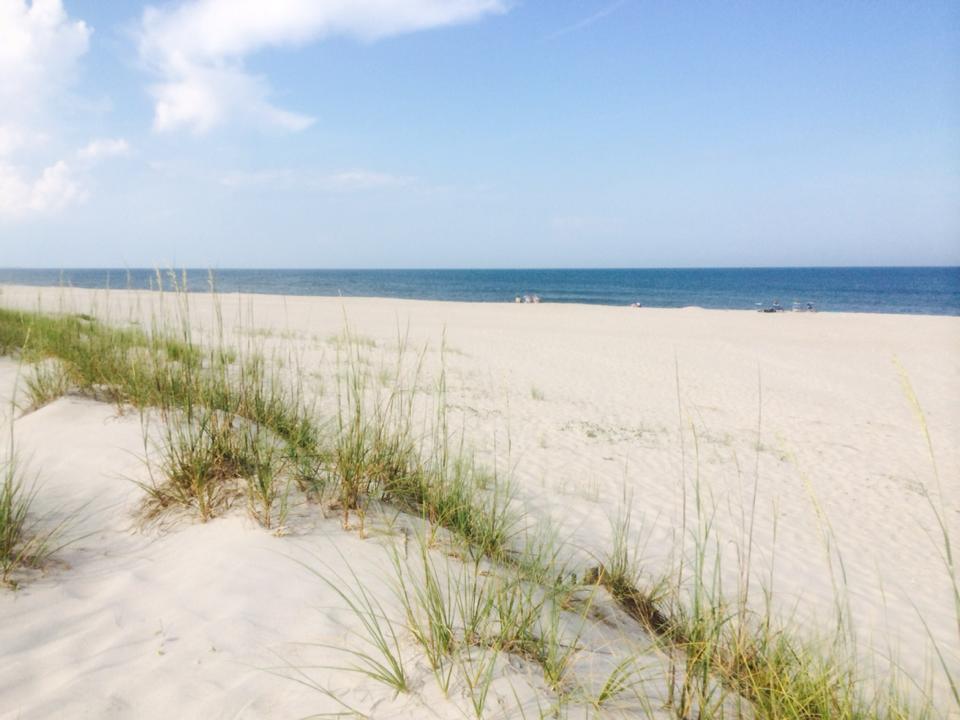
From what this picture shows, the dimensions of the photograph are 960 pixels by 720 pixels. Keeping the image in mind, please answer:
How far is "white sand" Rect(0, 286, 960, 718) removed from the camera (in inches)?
74.8

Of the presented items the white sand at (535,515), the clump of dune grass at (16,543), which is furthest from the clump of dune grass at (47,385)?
the clump of dune grass at (16,543)

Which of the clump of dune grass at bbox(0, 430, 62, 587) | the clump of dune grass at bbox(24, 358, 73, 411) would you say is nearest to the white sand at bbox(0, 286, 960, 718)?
the clump of dune grass at bbox(0, 430, 62, 587)

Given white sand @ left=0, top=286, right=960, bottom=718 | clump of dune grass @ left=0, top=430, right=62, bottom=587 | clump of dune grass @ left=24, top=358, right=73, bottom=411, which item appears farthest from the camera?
clump of dune grass @ left=24, top=358, right=73, bottom=411

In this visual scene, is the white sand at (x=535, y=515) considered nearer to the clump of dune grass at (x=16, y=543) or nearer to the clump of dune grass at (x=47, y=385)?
the clump of dune grass at (x=16, y=543)

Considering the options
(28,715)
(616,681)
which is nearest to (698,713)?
(616,681)

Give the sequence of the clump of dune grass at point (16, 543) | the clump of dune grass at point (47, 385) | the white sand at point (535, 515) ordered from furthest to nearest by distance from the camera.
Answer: the clump of dune grass at point (47, 385) → the clump of dune grass at point (16, 543) → the white sand at point (535, 515)

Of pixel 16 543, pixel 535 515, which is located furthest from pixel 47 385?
pixel 535 515

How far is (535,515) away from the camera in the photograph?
4379mm

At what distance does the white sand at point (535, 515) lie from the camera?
190 cm

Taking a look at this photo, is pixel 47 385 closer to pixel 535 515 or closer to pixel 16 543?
pixel 16 543

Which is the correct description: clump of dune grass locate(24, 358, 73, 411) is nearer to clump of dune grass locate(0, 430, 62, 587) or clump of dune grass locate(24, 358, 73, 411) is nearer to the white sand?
the white sand

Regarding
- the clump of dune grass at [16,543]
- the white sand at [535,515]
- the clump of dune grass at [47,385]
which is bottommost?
the white sand at [535,515]

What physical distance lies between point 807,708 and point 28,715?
253 cm

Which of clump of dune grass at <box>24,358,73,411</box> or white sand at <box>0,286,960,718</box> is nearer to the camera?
white sand at <box>0,286,960,718</box>
